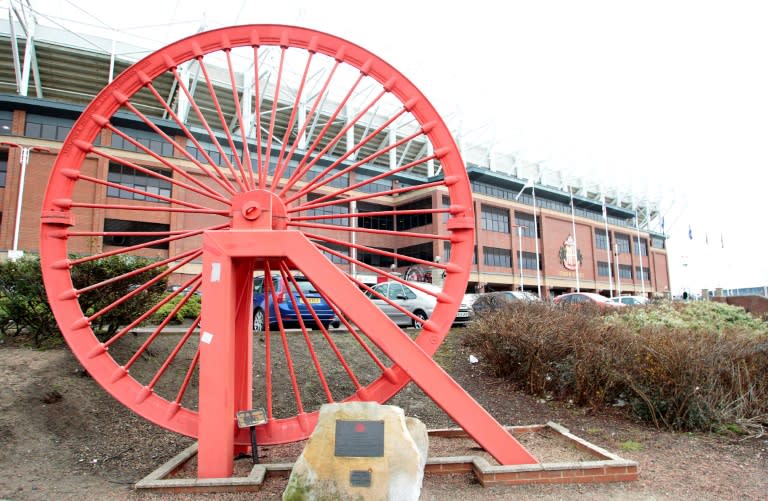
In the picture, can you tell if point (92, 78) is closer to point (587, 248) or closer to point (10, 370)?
point (10, 370)

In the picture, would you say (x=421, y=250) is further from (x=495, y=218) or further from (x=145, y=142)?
(x=145, y=142)

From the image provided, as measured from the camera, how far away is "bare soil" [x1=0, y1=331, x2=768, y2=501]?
4430 millimetres

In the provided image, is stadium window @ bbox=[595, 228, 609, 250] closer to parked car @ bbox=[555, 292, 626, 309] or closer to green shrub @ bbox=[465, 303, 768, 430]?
parked car @ bbox=[555, 292, 626, 309]

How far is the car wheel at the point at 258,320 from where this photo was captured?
11.8m

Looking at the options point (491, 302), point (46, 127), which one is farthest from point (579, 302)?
point (46, 127)

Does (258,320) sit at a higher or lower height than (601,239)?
lower

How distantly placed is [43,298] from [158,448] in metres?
3.11

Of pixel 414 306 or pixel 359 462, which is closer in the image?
pixel 359 462

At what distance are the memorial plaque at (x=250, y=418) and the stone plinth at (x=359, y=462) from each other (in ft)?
4.10

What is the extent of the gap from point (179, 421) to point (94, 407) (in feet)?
7.10

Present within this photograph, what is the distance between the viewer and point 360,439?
3.86 m

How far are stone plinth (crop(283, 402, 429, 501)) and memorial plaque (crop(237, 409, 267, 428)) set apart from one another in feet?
4.10

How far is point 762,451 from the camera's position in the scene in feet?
18.4

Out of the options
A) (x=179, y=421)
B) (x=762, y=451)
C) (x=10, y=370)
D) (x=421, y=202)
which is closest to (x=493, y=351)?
(x=762, y=451)
